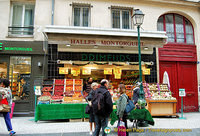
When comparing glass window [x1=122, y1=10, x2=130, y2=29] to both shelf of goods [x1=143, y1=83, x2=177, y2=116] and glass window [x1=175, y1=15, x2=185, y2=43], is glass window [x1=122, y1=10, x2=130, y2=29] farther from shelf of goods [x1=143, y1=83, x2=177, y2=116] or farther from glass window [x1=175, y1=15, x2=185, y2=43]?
shelf of goods [x1=143, y1=83, x2=177, y2=116]

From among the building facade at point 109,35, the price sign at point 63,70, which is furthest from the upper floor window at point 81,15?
the price sign at point 63,70

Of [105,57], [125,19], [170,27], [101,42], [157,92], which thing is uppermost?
[125,19]

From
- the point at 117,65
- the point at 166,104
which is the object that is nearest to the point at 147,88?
the point at 166,104

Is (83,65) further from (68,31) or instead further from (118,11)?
(118,11)

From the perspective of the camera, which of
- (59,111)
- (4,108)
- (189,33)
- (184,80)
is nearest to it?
(4,108)

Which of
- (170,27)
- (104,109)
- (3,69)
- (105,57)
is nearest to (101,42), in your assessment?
(105,57)

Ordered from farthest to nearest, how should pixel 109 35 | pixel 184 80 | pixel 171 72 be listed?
pixel 184 80
pixel 171 72
pixel 109 35

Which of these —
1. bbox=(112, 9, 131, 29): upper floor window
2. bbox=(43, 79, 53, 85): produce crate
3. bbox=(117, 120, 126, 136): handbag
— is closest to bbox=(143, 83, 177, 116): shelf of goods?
bbox=(117, 120, 126, 136): handbag

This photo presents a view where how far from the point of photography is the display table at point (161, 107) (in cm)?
859

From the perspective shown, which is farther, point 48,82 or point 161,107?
point 48,82

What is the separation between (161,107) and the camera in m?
8.70

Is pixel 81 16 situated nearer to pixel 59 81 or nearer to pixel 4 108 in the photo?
pixel 59 81

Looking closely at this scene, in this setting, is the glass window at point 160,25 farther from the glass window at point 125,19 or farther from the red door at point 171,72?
the red door at point 171,72

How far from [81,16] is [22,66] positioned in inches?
194
